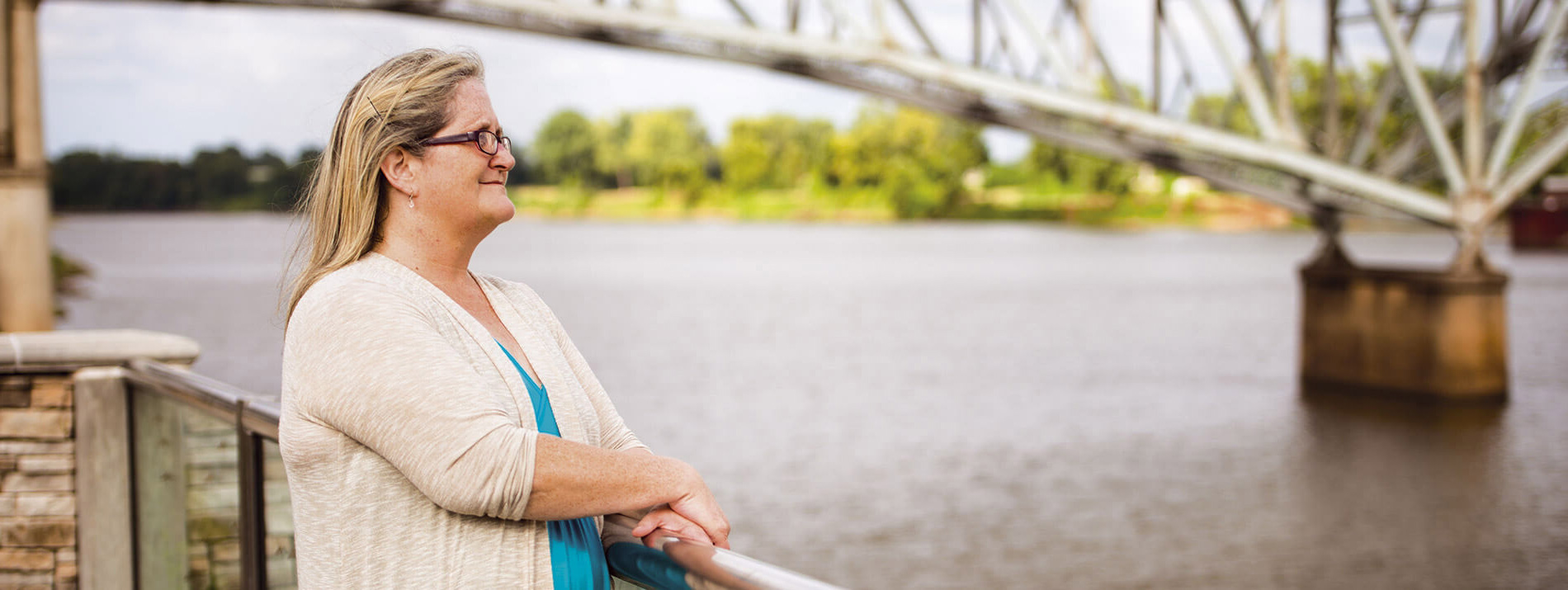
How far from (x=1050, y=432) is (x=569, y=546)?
17.6 metres

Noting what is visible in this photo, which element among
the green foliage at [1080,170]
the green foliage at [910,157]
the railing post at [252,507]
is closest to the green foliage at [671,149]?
the green foliage at [910,157]

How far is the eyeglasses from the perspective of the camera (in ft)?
5.73

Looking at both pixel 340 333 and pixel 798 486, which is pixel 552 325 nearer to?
pixel 340 333

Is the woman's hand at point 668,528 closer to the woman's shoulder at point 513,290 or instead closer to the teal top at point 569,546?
the teal top at point 569,546

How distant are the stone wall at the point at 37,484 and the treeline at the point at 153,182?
8430 cm

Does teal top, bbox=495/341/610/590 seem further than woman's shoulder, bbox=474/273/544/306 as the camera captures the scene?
No

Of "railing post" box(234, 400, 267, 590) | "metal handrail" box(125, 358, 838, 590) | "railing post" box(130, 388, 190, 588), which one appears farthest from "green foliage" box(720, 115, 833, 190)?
"railing post" box(234, 400, 267, 590)

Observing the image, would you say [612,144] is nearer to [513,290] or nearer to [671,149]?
[671,149]

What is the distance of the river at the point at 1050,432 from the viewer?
1203 centimetres

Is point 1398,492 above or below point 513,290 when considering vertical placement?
below

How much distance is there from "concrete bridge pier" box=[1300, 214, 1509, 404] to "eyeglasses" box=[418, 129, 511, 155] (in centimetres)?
1645

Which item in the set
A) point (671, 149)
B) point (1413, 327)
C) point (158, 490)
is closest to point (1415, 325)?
point (1413, 327)

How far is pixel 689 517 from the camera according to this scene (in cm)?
173

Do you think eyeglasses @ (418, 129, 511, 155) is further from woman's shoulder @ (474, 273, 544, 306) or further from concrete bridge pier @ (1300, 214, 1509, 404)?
concrete bridge pier @ (1300, 214, 1509, 404)
